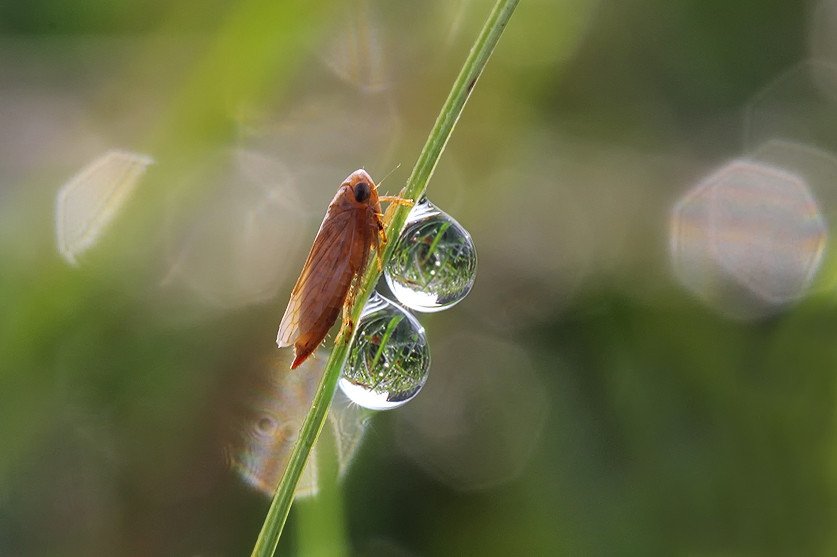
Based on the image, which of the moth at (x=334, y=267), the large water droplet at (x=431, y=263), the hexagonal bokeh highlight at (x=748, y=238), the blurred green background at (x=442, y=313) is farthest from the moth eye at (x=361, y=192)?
the hexagonal bokeh highlight at (x=748, y=238)

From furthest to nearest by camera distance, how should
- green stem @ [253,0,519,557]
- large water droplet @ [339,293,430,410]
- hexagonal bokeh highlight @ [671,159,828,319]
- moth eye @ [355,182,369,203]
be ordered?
hexagonal bokeh highlight @ [671,159,828,319], moth eye @ [355,182,369,203], large water droplet @ [339,293,430,410], green stem @ [253,0,519,557]

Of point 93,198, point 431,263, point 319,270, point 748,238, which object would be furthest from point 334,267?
point 748,238

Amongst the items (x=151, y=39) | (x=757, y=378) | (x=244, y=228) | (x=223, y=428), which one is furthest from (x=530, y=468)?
(x=151, y=39)

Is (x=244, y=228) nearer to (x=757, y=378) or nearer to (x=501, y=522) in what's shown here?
(x=501, y=522)

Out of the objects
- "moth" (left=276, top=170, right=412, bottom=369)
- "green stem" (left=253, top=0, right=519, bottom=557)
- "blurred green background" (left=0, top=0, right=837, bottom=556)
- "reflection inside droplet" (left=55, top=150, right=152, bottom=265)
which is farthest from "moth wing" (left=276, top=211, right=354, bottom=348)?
"reflection inside droplet" (left=55, top=150, right=152, bottom=265)

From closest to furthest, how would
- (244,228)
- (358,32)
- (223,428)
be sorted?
1. (223,428)
2. (244,228)
3. (358,32)

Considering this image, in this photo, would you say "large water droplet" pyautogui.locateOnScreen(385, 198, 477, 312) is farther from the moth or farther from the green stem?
the moth

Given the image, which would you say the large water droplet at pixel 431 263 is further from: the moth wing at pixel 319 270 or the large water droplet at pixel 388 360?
the moth wing at pixel 319 270
